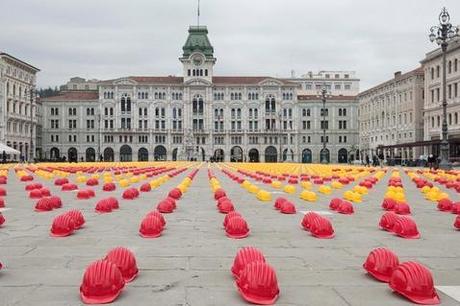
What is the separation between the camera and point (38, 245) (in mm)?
8852

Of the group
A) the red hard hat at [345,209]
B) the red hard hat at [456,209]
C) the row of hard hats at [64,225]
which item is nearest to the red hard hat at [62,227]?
the row of hard hats at [64,225]

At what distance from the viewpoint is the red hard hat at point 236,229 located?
9789mm

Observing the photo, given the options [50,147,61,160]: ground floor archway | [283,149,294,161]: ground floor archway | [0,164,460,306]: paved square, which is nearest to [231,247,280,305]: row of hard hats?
[0,164,460,306]: paved square

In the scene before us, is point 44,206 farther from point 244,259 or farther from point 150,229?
point 244,259

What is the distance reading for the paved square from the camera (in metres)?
5.79

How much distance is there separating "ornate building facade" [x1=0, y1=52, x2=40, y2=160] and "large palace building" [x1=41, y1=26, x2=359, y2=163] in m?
20.5

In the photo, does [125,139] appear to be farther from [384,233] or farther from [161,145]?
[384,233]

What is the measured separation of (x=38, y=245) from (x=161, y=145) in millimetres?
127030

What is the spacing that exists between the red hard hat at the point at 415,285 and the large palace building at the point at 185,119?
127 m

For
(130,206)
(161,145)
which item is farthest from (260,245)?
(161,145)

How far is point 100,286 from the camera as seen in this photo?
551 centimetres

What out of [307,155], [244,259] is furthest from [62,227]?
[307,155]

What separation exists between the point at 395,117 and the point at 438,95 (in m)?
18.1

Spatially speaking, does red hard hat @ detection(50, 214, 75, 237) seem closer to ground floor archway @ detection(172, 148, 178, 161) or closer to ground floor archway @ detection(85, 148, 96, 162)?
ground floor archway @ detection(172, 148, 178, 161)
